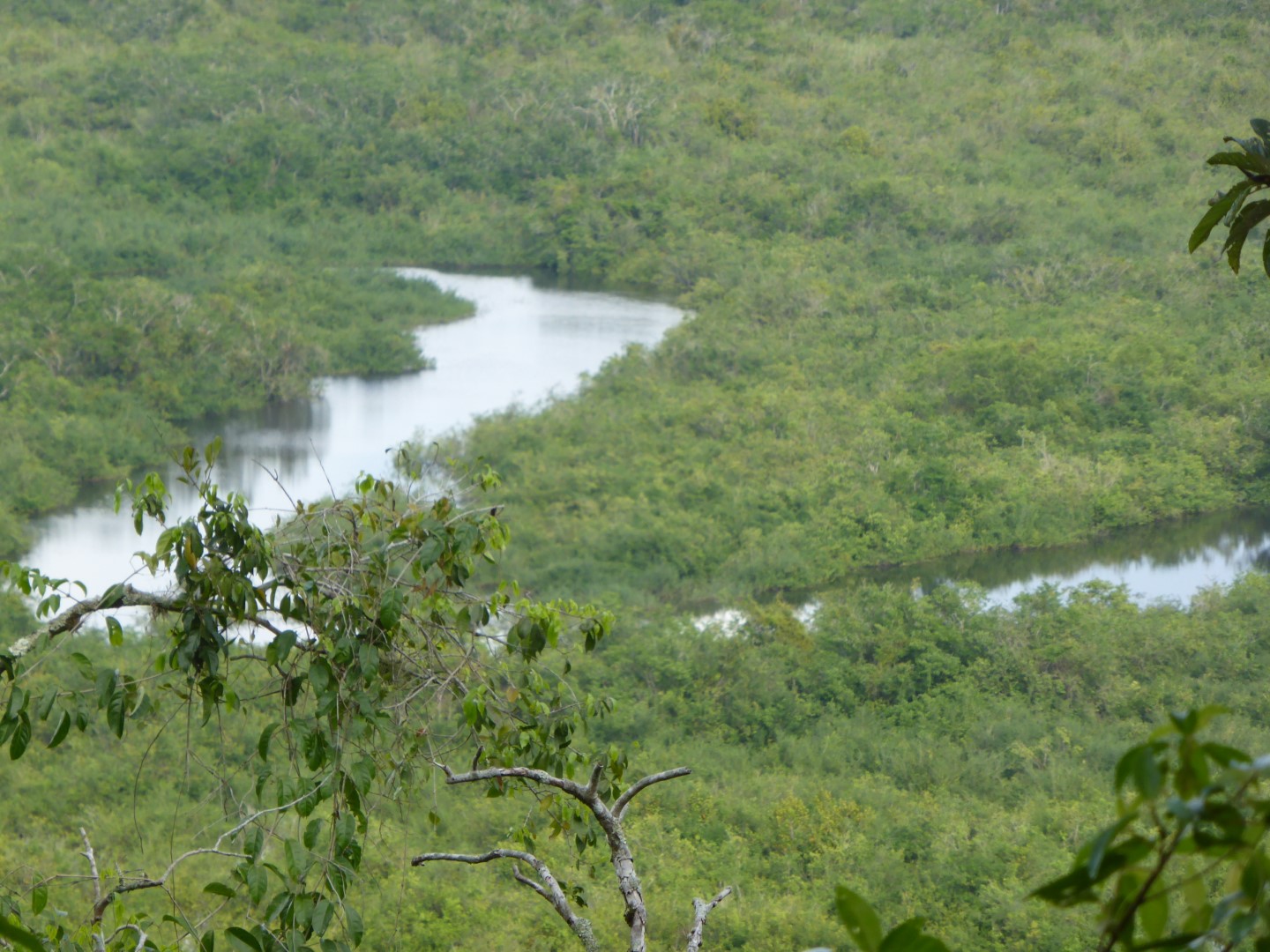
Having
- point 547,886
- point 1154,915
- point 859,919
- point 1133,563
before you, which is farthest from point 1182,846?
point 1133,563

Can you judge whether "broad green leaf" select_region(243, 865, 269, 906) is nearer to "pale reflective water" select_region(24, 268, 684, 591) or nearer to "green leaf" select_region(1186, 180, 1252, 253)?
"green leaf" select_region(1186, 180, 1252, 253)

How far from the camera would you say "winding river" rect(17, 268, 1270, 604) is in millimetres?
11430

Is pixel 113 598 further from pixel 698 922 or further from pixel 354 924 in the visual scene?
pixel 698 922

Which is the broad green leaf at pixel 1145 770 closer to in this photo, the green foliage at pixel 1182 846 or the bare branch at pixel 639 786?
the green foliage at pixel 1182 846

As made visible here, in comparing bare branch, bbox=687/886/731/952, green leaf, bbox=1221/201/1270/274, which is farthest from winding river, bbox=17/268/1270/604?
green leaf, bbox=1221/201/1270/274

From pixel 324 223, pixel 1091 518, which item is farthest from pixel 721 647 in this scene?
pixel 324 223

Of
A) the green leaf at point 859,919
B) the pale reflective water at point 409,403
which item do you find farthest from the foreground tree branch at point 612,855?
the pale reflective water at point 409,403

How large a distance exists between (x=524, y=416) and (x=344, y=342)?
347 cm

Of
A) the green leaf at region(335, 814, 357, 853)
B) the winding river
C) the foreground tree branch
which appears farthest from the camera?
the winding river

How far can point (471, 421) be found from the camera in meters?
13.9

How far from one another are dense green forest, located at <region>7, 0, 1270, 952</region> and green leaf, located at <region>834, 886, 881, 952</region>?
1.47m

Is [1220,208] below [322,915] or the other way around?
the other way around

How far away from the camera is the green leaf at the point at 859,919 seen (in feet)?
2.12

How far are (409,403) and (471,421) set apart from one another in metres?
1.23
